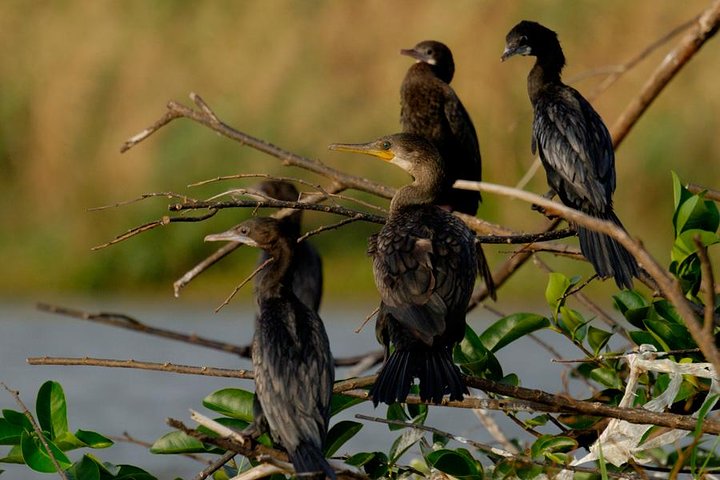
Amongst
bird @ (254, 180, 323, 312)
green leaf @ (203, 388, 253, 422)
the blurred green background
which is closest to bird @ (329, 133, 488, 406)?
green leaf @ (203, 388, 253, 422)

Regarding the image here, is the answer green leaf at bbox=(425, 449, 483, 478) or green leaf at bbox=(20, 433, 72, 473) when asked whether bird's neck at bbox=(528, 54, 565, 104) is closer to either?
green leaf at bbox=(425, 449, 483, 478)

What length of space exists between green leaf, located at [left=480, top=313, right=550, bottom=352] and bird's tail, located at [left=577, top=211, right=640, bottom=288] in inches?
10.3

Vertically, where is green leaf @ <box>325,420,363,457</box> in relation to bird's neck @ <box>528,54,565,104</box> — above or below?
below

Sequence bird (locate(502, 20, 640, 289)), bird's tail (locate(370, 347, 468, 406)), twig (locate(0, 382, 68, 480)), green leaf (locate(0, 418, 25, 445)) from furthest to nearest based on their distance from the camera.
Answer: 1. bird (locate(502, 20, 640, 289))
2. green leaf (locate(0, 418, 25, 445))
3. bird's tail (locate(370, 347, 468, 406))
4. twig (locate(0, 382, 68, 480))

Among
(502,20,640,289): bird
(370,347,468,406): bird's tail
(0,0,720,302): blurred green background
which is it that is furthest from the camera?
(0,0,720,302): blurred green background

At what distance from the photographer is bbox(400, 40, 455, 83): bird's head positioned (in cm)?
508

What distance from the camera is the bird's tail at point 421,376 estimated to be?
2.78 metres

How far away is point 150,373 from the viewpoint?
9430 mm

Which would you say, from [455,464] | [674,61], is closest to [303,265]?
[674,61]

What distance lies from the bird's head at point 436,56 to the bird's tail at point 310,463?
2472mm

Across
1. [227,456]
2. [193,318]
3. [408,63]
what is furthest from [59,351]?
[227,456]

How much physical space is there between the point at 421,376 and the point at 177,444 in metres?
0.57

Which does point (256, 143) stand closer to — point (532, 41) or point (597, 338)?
point (532, 41)

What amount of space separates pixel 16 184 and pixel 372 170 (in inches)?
158
